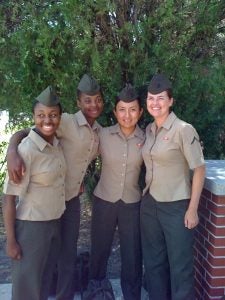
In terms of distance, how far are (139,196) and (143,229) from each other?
268 mm

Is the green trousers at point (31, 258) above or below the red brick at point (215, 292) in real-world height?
above

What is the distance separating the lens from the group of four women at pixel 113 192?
10.1ft

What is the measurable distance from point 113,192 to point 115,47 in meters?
1.55

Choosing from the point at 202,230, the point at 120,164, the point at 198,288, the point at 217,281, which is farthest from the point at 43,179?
the point at 198,288

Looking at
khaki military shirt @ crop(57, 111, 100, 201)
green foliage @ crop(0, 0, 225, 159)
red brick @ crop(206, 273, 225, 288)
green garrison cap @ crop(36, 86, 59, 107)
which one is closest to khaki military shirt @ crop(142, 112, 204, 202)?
khaki military shirt @ crop(57, 111, 100, 201)

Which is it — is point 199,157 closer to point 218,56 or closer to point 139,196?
point 139,196

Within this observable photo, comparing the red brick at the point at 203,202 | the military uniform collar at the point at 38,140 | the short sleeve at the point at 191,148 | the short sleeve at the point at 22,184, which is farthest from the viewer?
the red brick at the point at 203,202

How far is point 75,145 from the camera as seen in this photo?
3.52m

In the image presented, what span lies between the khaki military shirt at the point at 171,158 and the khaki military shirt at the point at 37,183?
29.6 inches

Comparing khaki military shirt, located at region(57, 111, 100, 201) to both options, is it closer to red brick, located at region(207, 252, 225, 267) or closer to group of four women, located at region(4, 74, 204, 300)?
group of four women, located at region(4, 74, 204, 300)

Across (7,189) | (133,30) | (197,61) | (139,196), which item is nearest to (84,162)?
(139,196)

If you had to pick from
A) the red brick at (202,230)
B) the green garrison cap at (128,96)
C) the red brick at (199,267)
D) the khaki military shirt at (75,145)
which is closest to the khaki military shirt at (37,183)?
the khaki military shirt at (75,145)

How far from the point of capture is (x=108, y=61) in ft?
14.1

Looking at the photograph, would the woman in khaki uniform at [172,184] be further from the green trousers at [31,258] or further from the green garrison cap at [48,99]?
the green trousers at [31,258]
